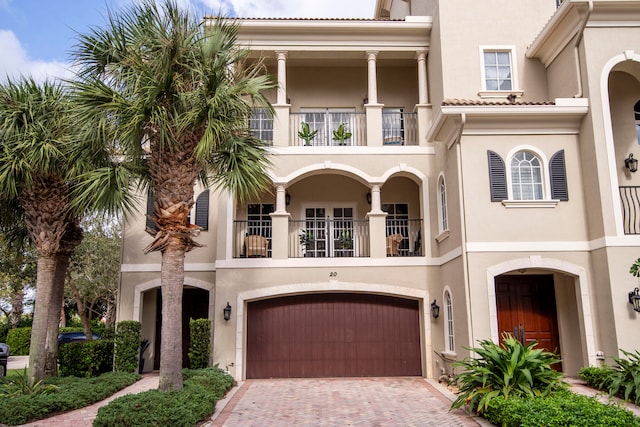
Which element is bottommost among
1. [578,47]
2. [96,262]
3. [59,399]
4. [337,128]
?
[59,399]

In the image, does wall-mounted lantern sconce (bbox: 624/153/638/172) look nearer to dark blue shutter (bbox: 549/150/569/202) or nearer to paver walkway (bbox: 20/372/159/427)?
dark blue shutter (bbox: 549/150/569/202)

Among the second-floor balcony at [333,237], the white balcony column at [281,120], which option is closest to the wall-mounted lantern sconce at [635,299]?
the second-floor balcony at [333,237]

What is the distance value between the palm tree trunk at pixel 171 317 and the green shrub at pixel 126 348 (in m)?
5.02

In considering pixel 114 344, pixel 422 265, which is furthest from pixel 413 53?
pixel 114 344

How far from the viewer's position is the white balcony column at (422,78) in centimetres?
1591

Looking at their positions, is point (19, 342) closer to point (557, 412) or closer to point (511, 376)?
point (511, 376)

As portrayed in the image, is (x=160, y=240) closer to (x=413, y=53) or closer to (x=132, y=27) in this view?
(x=132, y=27)

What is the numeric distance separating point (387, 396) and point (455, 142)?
6.07m

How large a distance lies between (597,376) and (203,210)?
1104 centimetres

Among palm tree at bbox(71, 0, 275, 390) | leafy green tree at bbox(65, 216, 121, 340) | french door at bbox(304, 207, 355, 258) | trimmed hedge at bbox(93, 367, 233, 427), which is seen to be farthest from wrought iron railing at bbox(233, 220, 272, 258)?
leafy green tree at bbox(65, 216, 121, 340)

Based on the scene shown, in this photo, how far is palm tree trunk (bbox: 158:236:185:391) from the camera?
32.0ft

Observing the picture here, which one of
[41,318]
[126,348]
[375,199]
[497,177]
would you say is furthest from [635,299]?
[41,318]

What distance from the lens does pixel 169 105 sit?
10.2m

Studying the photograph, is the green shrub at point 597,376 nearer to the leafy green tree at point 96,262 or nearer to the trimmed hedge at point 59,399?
the trimmed hedge at point 59,399
